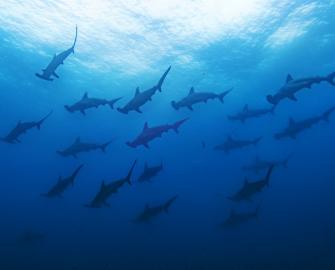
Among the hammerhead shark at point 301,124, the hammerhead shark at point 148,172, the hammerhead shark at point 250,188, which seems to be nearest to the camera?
the hammerhead shark at point 250,188

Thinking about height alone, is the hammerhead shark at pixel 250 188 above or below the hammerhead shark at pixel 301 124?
below

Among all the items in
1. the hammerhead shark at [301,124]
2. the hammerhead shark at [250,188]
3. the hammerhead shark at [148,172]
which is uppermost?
the hammerhead shark at [301,124]

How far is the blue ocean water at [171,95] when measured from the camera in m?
20.9

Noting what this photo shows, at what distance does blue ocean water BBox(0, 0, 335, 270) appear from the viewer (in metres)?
20.9

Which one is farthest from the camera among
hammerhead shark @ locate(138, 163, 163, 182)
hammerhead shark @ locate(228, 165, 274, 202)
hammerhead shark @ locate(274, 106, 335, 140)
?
hammerhead shark @ locate(274, 106, 335, 140)

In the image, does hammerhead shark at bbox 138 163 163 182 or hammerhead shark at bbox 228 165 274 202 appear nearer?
hammerhead shark at bbox 228 165 274 202

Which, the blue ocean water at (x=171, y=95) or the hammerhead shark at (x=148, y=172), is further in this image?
the blue ocean water at (x=171, y=95)

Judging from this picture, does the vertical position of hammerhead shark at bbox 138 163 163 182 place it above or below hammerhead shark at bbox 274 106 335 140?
below

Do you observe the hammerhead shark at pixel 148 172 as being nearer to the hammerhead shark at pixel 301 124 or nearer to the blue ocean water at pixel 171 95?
the blue ocean water at pixel 171 95

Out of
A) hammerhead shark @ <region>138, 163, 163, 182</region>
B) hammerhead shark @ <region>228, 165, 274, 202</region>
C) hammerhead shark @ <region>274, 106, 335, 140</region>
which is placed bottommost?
A: hammerhead shark @ <region>138, 163, 163, 182</region>

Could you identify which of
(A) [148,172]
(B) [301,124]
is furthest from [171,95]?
(A) [148,172]

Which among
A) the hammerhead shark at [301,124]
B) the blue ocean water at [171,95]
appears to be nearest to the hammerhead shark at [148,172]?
the blue ocean water at [171,95]

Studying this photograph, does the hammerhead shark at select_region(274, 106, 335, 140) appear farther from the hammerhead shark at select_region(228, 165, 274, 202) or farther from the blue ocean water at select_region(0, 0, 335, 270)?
the hammerhead shark at select_region(228, 165, 274, 202)

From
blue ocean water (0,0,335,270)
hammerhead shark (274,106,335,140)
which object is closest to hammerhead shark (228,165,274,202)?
blue ocean water (0,0,335,270)
